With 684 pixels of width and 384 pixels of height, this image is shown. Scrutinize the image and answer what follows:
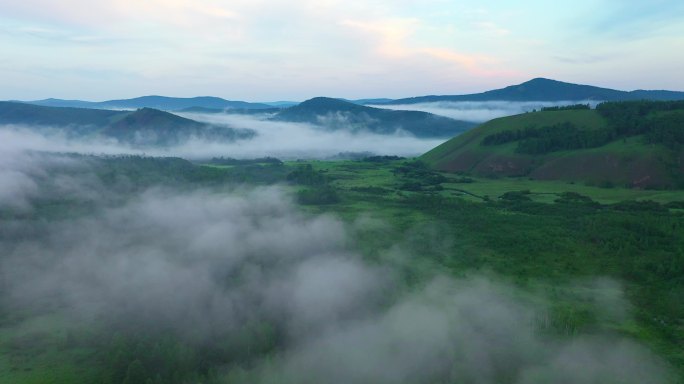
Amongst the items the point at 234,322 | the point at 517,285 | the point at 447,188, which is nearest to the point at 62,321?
the point at 234,322

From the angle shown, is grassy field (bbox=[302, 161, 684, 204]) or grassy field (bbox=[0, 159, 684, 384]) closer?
grassy field (bbox=[0, 159, 684, 384])

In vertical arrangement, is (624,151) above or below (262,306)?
above

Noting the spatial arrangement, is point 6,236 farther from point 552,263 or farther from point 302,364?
point 552,263

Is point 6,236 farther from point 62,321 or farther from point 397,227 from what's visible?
point 397,227

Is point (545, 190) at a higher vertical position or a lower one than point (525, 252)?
higher

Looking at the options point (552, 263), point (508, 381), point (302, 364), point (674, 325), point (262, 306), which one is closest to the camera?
point (508, 381)

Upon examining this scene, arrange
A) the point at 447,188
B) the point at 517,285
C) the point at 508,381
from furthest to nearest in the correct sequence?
the point at 447,188 → the point at 517,285 → the point at 508,381

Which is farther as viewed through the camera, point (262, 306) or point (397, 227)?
point (397, 227)

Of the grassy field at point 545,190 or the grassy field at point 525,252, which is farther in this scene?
the grassy field at point 545,190

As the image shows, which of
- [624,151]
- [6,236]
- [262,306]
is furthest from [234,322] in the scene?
[624,151]

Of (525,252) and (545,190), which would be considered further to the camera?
(545,190)
